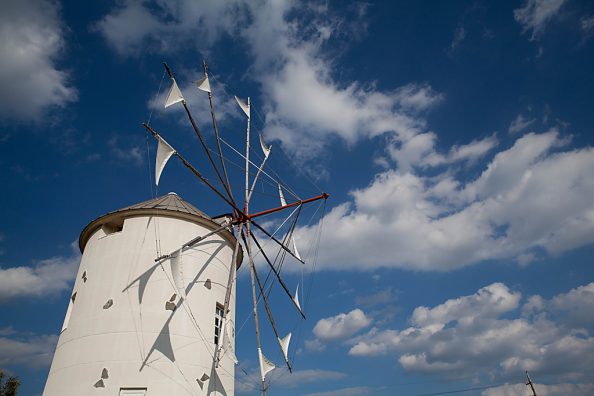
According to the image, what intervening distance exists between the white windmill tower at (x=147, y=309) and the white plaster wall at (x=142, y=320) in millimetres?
34

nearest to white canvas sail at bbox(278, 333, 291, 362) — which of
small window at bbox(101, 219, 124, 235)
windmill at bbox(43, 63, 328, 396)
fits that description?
windmill at bbox(43, 63, 328, 396)

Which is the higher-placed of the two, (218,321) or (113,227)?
(113,227)

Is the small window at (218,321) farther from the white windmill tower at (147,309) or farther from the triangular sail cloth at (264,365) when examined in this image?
the triangular sail cloth at (264,365)

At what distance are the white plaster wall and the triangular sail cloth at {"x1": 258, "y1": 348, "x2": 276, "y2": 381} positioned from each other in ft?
4.97

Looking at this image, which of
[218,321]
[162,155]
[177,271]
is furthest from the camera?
[218,321]

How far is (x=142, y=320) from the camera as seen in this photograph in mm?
14750

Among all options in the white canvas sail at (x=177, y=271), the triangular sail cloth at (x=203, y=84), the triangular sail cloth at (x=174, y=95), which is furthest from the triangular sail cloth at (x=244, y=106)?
the white canvas sail at (x=177, y=271)

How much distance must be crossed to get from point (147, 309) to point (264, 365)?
16.5 ft

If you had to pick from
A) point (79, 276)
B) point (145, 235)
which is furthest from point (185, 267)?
point (79, 276)

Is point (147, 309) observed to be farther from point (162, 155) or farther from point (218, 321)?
point (162, 155)

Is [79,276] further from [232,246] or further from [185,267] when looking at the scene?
[232,246]

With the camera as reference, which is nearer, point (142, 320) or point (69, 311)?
point (142, 320)

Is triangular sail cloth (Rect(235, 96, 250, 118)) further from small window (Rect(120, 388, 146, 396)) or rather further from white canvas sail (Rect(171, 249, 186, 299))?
small window (Rect(120, 388, 146, 396))

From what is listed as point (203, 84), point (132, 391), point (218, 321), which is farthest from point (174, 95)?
point (132, 391)
